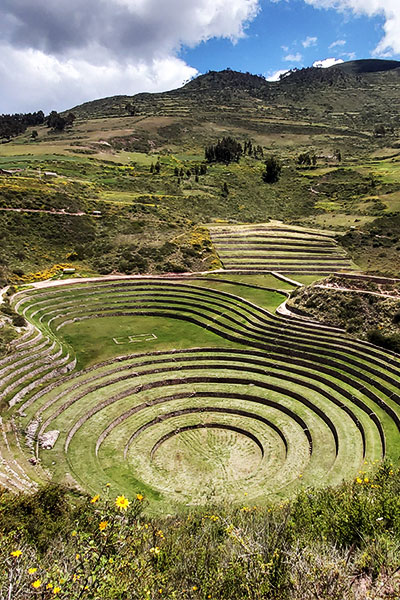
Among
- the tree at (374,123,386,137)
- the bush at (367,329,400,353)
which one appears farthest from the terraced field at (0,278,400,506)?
the tree at (374,123,386,137)

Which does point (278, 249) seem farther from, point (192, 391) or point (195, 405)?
point (195, 405)

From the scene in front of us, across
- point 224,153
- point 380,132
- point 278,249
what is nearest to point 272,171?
point 224,153

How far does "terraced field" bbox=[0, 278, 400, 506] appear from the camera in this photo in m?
20.0

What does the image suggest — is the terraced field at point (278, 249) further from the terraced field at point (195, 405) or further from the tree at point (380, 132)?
the tree at point (380, 132)

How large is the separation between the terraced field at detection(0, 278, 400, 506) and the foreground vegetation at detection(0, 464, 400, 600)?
25.2ft

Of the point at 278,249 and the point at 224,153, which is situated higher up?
the point at 224,153

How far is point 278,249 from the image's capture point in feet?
199

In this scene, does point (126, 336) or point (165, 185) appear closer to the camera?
point (126, 336)

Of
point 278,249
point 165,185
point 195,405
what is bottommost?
point 195,405

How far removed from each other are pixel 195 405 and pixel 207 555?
17294 millimetres

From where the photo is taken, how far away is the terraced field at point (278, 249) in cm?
5562

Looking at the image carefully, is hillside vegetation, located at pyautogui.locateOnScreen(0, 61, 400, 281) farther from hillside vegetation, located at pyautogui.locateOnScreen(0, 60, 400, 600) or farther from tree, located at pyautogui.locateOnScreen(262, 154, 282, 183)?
tree, located at pyautogui.locateOnScreen(262, 154, 282, 183)

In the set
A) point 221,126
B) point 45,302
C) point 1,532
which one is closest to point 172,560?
point 1,532

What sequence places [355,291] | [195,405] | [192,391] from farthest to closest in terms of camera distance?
[355,291]
[192,391]
[195,405]
